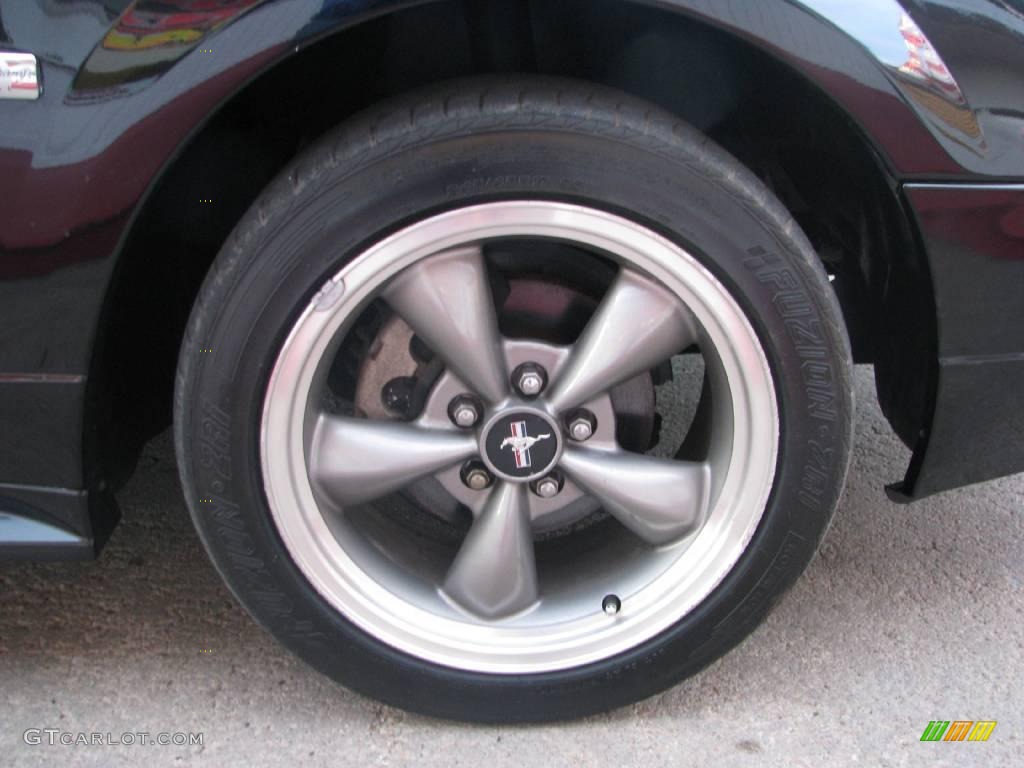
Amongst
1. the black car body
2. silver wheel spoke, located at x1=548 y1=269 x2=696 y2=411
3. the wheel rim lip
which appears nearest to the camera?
the black car body

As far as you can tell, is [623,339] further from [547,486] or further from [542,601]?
[542,601]

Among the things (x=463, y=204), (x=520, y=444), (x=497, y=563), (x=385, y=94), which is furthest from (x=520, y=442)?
(x=385, y=94)

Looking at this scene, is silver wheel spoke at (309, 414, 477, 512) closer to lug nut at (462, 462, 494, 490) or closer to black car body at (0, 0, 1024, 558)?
lug nut at (462, 462, 494, 490)

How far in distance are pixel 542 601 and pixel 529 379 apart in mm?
398

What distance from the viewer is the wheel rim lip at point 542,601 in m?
1.49

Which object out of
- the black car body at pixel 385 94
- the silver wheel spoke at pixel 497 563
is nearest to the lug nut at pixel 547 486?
the silver wheel spoke at pixel 497 563

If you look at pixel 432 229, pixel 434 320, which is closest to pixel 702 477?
pixel 434 320

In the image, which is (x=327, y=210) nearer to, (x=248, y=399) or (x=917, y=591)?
(x=248, y=399)

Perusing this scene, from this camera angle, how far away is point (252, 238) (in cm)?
146

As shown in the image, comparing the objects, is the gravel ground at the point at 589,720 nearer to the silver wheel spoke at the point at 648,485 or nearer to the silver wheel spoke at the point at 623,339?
the silver wheel spoke at the point at 648,485

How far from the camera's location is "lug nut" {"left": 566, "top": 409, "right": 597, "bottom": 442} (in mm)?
1748

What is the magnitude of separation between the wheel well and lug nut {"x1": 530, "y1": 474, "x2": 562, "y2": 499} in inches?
24.2

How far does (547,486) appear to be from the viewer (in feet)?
5.80

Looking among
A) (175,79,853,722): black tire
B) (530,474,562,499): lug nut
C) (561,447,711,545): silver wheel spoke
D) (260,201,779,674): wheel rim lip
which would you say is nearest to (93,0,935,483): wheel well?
(175,79,853,722): black tire
